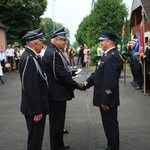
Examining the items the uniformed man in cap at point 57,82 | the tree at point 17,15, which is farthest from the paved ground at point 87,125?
the tree at point 17,15

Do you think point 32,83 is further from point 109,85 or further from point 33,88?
point 109,85

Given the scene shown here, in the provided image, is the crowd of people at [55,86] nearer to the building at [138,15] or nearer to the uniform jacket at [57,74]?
the uniform jacket at [57,74]

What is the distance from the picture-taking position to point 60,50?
5.02 m

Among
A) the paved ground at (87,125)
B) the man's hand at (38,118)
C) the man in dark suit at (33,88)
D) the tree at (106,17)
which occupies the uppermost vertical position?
the tree at (106,17)

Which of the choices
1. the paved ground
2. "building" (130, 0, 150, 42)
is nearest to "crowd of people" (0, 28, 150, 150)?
the paved ground

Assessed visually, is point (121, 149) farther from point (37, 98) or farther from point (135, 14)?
point (135, 14)

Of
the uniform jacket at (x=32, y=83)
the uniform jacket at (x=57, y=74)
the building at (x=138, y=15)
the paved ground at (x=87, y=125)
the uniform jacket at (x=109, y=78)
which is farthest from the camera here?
the building at (x=138, y=15)

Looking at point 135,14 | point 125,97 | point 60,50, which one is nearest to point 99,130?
point 60,50

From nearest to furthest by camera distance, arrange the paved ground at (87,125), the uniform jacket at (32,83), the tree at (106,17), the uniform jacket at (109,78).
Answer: the uniform jacket at (32,83) < the uniform jacket at (109,78) < the paved ground at (87,125) < the tree at (106,17)

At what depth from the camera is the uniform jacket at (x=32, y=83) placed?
4.02 meters

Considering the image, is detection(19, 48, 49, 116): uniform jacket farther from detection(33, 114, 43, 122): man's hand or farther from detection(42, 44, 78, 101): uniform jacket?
detection(42, 44, 78, 101): uniform jacket

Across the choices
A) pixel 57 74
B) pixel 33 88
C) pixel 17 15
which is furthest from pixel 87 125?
pixel 17 15

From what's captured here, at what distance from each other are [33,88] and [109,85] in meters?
1.22

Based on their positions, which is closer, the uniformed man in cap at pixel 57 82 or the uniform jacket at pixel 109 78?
the uniform jacket at pixel 109 78
